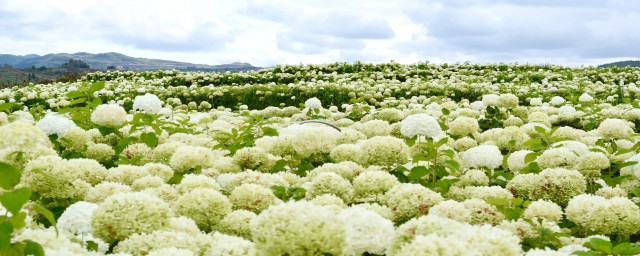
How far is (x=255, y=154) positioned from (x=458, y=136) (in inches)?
99.1

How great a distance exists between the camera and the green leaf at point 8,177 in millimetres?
2369

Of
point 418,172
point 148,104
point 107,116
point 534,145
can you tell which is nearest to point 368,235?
point 418,172

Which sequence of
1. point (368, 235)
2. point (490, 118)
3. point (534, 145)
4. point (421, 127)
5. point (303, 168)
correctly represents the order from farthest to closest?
point (490, 118)
point (534, 145)
point (303, 168)
point (421, 127)
point (368, 235)

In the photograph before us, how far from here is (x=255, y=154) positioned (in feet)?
16.6

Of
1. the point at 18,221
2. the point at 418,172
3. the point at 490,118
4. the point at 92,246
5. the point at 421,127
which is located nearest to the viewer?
the point at 18,221

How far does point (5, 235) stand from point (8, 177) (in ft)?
0.84

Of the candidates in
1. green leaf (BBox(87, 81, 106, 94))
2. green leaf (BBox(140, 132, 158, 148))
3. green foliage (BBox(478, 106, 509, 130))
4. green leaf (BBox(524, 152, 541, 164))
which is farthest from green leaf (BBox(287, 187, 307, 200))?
green foliage (BBox(478, 106, 509, 130))

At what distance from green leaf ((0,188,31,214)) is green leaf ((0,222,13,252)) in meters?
0.05

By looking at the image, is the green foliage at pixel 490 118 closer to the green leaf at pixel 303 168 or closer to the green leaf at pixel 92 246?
the green leaf at pixel 303 168

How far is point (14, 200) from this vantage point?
229 centimetres

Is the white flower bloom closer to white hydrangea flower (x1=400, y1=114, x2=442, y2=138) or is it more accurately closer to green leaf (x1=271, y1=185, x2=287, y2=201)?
green leaf (x1=271, y1=185, x2=287, y2=201)

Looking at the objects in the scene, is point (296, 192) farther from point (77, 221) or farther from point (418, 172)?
point (77, 221)

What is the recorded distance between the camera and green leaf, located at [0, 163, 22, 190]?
2.37m

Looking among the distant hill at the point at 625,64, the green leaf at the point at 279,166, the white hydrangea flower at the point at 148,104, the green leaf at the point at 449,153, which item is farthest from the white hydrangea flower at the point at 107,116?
the distant hill at the point at 625,64
